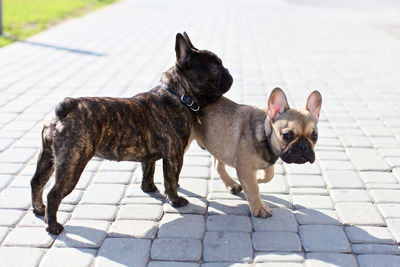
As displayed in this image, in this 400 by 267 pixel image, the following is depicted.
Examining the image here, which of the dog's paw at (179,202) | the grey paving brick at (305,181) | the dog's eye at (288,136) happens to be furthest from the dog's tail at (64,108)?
the grey paving brick at (305,181)

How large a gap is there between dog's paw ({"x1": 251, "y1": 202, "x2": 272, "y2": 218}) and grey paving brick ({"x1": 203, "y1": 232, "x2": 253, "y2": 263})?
15.1 inches

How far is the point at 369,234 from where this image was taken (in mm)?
4496

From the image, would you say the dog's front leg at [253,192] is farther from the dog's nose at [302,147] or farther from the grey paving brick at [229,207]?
the dog's nose at [302,147]

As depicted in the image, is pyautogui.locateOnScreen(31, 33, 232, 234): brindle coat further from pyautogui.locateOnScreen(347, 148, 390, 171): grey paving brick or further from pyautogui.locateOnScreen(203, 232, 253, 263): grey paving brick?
pyautogui.locateOnScreen(347, 148, 390, 171): grey paving brick

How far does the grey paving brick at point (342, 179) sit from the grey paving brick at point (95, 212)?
2.59m

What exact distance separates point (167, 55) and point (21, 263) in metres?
9.25

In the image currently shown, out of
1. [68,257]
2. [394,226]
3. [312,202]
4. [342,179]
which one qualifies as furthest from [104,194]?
[394,226]

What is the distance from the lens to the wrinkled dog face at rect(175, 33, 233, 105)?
4.90 meters

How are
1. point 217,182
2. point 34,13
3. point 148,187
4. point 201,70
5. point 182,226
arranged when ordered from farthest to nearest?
point 34,13 < point 217,182 < point 148,187 < point 201,70 < point 182,226

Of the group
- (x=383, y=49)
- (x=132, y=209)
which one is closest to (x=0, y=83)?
(x=132, y=209)

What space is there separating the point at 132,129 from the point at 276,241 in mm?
1758

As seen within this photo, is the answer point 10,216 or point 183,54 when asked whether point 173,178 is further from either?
point 10,216

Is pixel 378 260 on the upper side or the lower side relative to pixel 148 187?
upper

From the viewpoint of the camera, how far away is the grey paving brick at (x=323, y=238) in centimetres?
425
